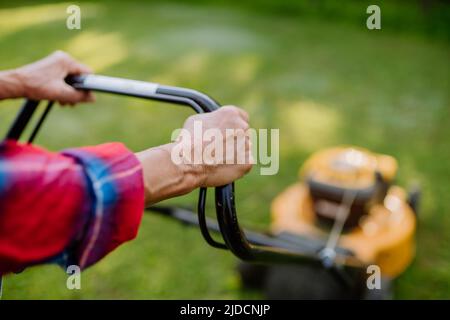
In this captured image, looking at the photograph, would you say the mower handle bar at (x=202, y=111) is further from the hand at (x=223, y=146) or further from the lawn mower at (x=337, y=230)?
the lawn mower at (x=337, y=230)

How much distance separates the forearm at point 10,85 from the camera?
0.94 metres

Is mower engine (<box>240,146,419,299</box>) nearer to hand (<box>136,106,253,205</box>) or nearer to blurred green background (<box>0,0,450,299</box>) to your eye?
blurred green background (<box>0,0,450,299</box>)

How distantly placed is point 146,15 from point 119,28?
2.34 ft

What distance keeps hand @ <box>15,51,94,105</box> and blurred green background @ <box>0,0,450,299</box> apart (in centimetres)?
89

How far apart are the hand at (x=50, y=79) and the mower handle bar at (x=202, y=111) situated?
0.8 inches

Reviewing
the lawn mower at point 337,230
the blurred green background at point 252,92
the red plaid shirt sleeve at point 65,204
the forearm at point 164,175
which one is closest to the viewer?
the red plaid shirt sleeve at point 65,204

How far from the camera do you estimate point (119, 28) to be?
5.16 m

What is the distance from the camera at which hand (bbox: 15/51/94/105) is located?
0.97 metres

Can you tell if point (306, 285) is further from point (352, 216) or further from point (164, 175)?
point (164, 175)

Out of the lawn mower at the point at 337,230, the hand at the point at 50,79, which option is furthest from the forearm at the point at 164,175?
the lawn mower at the point at 337,230

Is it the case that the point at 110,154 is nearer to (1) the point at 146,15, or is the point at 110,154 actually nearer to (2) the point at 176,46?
(2) the point at 176,46

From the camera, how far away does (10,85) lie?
0.95 m

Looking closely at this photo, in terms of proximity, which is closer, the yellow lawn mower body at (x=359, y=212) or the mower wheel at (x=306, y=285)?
the mower wheel at (x=306, y=285)
